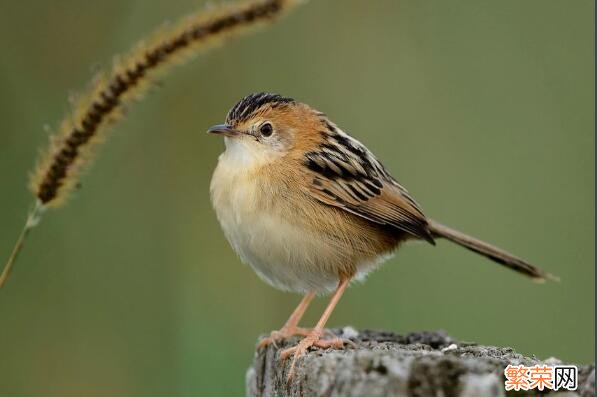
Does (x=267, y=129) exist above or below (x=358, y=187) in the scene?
above

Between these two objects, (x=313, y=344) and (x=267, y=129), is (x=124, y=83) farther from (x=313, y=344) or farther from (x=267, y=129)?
(x=267, y=129)

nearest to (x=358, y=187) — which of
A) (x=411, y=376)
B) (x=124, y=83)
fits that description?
(x=124, y=83)

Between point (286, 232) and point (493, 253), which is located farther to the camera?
point (493, 253)

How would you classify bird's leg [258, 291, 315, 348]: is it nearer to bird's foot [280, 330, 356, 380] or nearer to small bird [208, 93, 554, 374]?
small bird [208, 93, 554, 374]

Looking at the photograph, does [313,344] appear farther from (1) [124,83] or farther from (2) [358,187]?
(1) [124,83]

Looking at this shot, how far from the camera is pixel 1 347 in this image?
5.64 m

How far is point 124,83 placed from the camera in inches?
134

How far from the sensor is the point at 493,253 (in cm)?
550

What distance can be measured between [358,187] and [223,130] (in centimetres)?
81

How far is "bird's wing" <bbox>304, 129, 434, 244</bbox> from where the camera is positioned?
16.1 feet

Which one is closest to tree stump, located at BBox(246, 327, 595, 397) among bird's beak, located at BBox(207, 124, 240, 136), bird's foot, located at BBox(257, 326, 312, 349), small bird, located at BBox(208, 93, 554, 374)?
bird's foot, located at BBox(257, 326, 312, 349)

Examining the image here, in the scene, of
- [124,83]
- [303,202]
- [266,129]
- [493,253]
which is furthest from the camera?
[493,253]

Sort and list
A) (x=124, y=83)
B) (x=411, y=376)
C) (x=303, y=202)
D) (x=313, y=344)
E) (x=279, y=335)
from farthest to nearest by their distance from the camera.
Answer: (x=303, y=202), (x=279, y=335), (x=313, y=344), (x=124, y=83), (x=411, y=376)

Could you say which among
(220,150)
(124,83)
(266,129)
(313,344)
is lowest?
(313,344)
